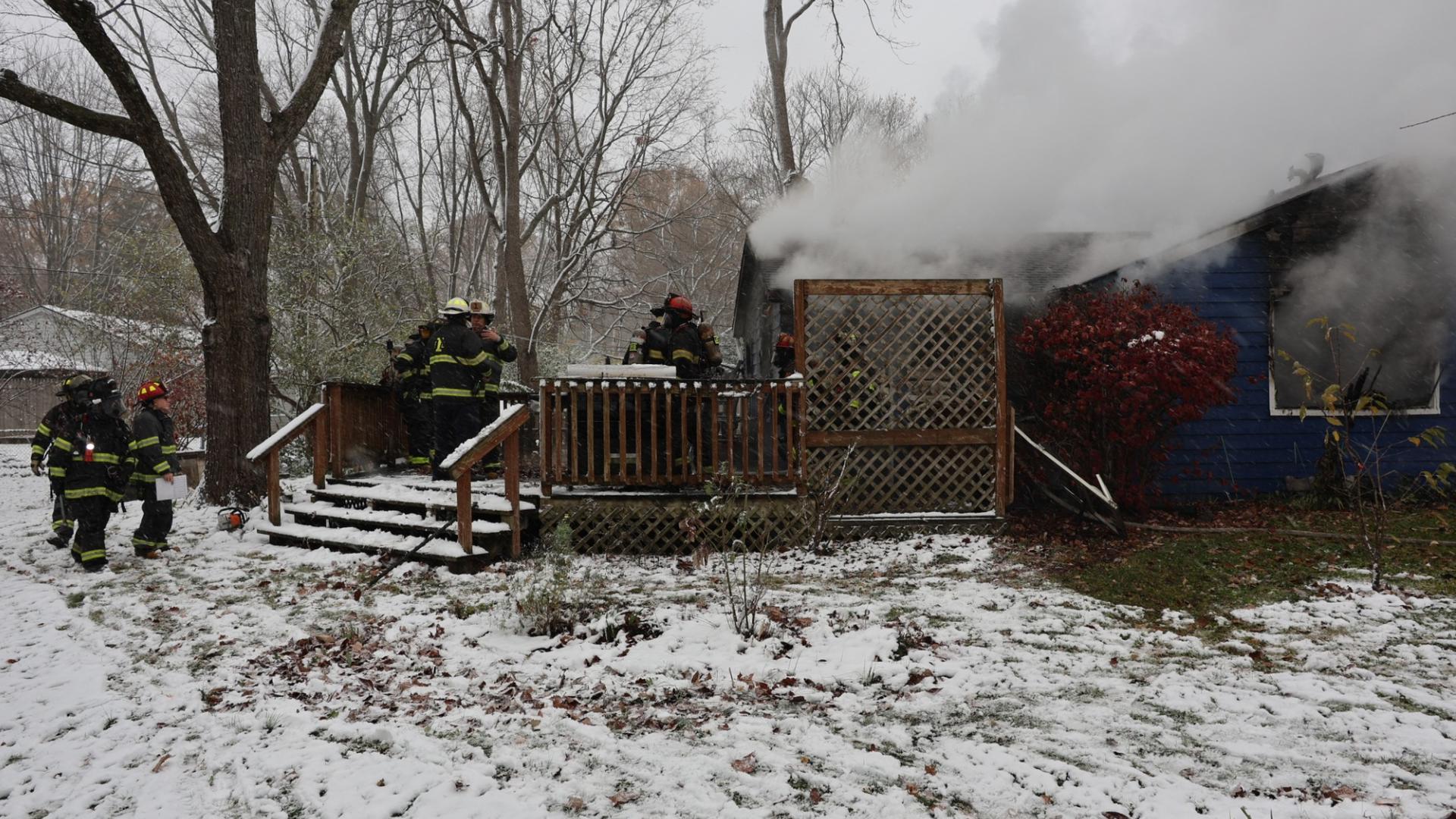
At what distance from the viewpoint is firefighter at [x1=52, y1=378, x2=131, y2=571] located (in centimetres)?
621

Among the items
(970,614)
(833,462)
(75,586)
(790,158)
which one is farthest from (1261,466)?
(75,586)

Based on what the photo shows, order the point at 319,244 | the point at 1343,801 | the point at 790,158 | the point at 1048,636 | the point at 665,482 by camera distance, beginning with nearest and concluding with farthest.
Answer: the point at 1343,801, the point at 1048,636, the point at 665,482, the point at 319,244, the point at 790,158

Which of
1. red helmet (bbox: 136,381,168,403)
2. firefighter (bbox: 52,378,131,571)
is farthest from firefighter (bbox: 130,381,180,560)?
firefighter (bbox: 52,378,131,571)

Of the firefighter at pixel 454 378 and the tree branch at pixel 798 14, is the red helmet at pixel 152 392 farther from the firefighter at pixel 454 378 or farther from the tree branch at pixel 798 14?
the tree branch at pixel 798 14

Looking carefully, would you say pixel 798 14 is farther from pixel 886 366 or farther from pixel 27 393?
pixel 27 393

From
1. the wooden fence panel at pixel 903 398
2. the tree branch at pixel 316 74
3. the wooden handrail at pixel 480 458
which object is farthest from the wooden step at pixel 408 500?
the tree branch at pixel 316 74

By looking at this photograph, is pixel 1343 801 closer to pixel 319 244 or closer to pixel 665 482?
pixel 665 482

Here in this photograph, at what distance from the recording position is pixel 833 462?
7.23m

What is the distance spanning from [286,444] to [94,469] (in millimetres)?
1463

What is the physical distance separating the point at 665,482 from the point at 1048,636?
359 centimetres

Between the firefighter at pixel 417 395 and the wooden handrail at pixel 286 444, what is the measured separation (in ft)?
3.32

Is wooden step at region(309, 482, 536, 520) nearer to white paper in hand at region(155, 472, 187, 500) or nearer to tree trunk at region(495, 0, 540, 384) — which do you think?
white paper in hand at region(155, 472, 187, 500)

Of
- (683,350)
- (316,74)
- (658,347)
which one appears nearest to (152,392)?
(316,74)

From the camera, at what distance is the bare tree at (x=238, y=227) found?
8.12m
